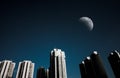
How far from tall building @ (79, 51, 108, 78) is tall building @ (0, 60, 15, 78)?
172 ft

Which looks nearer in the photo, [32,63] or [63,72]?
[63,72]

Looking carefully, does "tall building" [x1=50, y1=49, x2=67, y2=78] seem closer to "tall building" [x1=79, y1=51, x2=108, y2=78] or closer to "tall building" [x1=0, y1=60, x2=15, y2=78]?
"tall building" [x1=79, y1=51, x2=108, y2=78]

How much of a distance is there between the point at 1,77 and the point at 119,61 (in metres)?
71.8

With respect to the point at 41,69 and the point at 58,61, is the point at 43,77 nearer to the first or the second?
the point at 41,69

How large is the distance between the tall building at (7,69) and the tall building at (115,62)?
67.8m

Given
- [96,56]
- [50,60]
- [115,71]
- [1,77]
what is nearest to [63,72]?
[50,60]

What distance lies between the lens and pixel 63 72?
69.4 meters

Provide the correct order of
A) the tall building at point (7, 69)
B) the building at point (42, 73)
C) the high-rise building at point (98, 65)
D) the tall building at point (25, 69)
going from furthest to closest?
1. the building at point (42, 73)
2. the tall building at point (7, 69)
3. the tall building at point (25, 69)
4. the high-rise building at point (98, 65)

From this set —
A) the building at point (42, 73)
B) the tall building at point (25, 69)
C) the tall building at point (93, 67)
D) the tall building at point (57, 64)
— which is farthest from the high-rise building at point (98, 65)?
the tall building at point (25, 69)

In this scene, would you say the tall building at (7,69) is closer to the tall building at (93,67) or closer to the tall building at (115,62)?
the tall building at (93,67)

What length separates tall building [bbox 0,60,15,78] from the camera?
84.7 metres

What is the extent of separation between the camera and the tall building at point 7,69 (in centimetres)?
8472

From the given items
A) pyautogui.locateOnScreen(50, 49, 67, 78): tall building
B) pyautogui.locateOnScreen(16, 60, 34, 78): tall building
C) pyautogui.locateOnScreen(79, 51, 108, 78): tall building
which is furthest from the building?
pyautogui.locateOnScreen(79, 51, 108, 78): tall building

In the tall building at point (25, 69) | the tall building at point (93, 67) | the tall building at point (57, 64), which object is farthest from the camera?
the tall building at point (25, 69)
